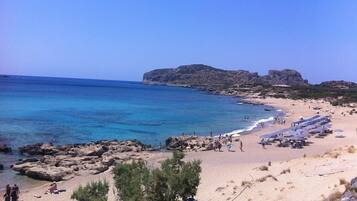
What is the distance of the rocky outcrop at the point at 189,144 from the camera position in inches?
1689

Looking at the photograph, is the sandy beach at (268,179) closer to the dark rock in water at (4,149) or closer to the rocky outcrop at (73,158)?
the rocky outcrop at (73,158)

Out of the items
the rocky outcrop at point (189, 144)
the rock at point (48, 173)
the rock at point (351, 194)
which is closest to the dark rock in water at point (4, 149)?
the rock at point (48, 173)

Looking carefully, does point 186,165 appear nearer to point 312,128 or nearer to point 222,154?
point 222,154

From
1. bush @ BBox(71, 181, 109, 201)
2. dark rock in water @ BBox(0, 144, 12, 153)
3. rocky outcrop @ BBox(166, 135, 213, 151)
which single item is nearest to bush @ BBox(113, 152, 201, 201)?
bush @ BBox(71, 181, 109, 201)

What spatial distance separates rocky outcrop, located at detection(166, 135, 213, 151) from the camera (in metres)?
42.9

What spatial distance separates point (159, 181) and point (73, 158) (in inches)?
845

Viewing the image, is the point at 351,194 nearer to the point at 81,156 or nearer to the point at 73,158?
the point at 73,158

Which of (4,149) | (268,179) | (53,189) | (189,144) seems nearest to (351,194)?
(268,179)

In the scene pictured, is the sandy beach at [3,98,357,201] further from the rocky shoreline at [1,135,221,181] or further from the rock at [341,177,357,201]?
the rock at [341,177,357,201]

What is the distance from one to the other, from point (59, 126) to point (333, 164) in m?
45.3

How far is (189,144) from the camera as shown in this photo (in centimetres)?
4466

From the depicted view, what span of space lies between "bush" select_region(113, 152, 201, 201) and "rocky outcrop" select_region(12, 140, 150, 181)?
15549mm

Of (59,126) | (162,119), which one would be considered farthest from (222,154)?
(162,119)

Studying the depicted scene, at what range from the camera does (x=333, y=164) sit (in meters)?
22.2
